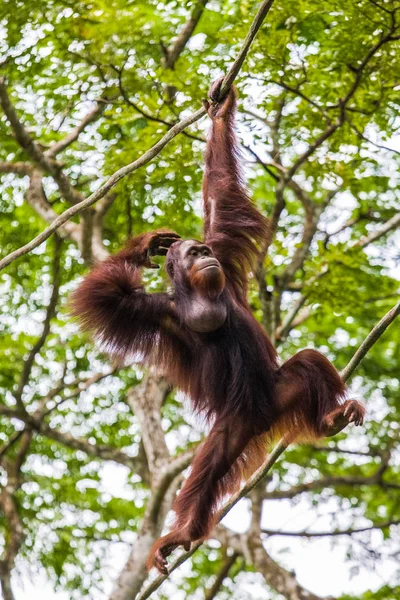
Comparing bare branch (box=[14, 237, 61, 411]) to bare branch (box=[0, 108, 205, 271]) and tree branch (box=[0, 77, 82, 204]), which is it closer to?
tree branch (box=[0, 77, 82, 204])

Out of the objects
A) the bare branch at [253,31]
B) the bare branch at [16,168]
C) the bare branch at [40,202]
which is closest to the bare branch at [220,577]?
the bare branch at [40,202]

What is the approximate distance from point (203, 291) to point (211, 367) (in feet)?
1.35

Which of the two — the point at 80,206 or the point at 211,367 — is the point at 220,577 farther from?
the point at 80,206

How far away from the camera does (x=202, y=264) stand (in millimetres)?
4602

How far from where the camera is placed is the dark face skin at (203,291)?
459 cm

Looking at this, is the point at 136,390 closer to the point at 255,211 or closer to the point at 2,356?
the point at 2,356

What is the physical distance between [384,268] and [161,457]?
96.8 inches

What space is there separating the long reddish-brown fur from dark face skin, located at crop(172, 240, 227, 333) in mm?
33

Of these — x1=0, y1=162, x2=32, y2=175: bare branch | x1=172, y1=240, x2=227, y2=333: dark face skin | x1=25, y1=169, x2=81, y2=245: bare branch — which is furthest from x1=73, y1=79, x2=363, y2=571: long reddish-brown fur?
x1=0, y1=162, x2=32, y2=175: bare branch

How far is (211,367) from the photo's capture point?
479 cm

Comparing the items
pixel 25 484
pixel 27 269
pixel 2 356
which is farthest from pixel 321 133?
pixel 25 484

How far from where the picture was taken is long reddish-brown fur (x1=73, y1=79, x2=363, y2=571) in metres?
4.75

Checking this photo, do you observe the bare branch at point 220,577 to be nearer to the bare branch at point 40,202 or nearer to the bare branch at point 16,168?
the bare branch at point 40,202

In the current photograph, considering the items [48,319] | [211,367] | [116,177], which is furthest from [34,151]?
[211,367]
